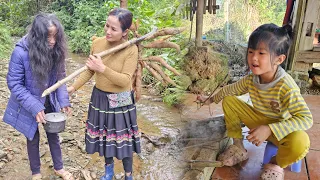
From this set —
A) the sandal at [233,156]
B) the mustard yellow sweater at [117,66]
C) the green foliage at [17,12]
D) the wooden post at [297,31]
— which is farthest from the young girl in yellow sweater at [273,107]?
the green foliage at [17,12]

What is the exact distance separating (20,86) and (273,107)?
175cm

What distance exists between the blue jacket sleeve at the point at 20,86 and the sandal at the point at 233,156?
138 centimetres

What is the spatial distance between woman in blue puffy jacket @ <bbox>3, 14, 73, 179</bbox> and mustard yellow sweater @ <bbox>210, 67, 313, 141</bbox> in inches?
53.1

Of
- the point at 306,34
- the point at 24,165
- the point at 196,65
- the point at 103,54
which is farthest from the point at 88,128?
the point at 306,34

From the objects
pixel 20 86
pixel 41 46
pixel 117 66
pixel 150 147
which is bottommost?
pixel 150 147

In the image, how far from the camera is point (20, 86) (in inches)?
74.2

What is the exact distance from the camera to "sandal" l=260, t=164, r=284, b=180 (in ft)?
6.11

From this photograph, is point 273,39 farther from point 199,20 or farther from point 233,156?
point 199,20

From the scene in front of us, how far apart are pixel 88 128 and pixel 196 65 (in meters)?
3.37

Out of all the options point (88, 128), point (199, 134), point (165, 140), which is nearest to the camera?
point (88, 128)

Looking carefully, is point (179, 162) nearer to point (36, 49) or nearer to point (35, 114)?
point (35, 114)

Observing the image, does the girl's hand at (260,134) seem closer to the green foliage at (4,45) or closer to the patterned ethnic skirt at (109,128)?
the patterned ethnic skirt at (109,128)

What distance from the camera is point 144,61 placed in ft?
6.97

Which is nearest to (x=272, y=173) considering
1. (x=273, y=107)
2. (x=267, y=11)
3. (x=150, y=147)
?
(x=273, y=107)
